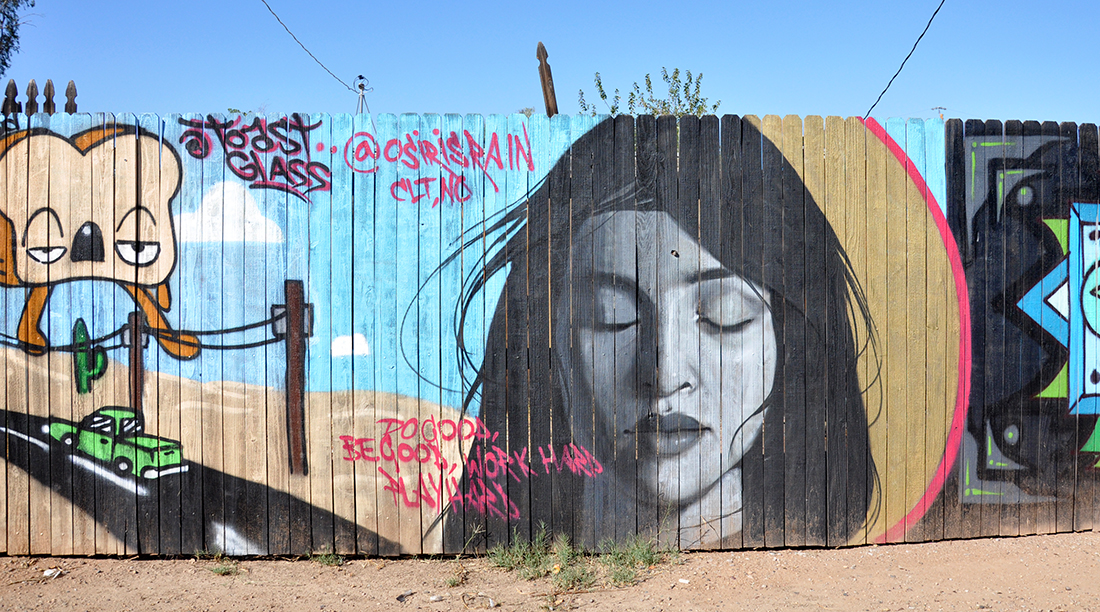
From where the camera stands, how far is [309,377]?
3559 mm

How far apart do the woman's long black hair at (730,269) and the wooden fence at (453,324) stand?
0.05ft

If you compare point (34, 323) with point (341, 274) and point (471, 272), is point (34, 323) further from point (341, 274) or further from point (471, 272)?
point (471, 272)

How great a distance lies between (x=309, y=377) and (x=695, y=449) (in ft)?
6.83

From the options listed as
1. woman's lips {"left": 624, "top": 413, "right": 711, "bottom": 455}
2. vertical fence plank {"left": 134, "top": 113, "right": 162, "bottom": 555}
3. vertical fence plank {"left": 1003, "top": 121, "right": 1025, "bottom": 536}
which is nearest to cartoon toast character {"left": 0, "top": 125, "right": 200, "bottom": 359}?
vertical fence plank {"left": 134, "top": 113, "right": 162, "bottom": 555}

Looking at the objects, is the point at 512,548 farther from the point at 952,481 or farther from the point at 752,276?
the point at 952,481

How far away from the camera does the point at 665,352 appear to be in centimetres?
362

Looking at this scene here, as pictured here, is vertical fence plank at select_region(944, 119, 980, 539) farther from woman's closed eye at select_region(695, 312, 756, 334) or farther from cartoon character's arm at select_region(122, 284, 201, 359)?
cartoon character's arm at select_region(122, 284, 201, 359)

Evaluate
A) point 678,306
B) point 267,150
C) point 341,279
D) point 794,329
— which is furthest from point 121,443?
point 794,329

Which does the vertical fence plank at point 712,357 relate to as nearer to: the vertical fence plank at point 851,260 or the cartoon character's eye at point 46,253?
the vertical fence plank at point 851,260

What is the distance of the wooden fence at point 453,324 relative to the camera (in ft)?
11.6

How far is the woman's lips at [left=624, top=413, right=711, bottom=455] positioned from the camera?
3633mm

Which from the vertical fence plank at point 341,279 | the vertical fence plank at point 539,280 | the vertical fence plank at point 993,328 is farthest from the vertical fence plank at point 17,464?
the vertical fence plank at point 993,328

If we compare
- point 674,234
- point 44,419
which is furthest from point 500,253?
point 44,419

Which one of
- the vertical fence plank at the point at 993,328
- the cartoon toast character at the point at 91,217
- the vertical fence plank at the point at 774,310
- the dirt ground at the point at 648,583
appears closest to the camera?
the dirt ground at the point at 648,583
